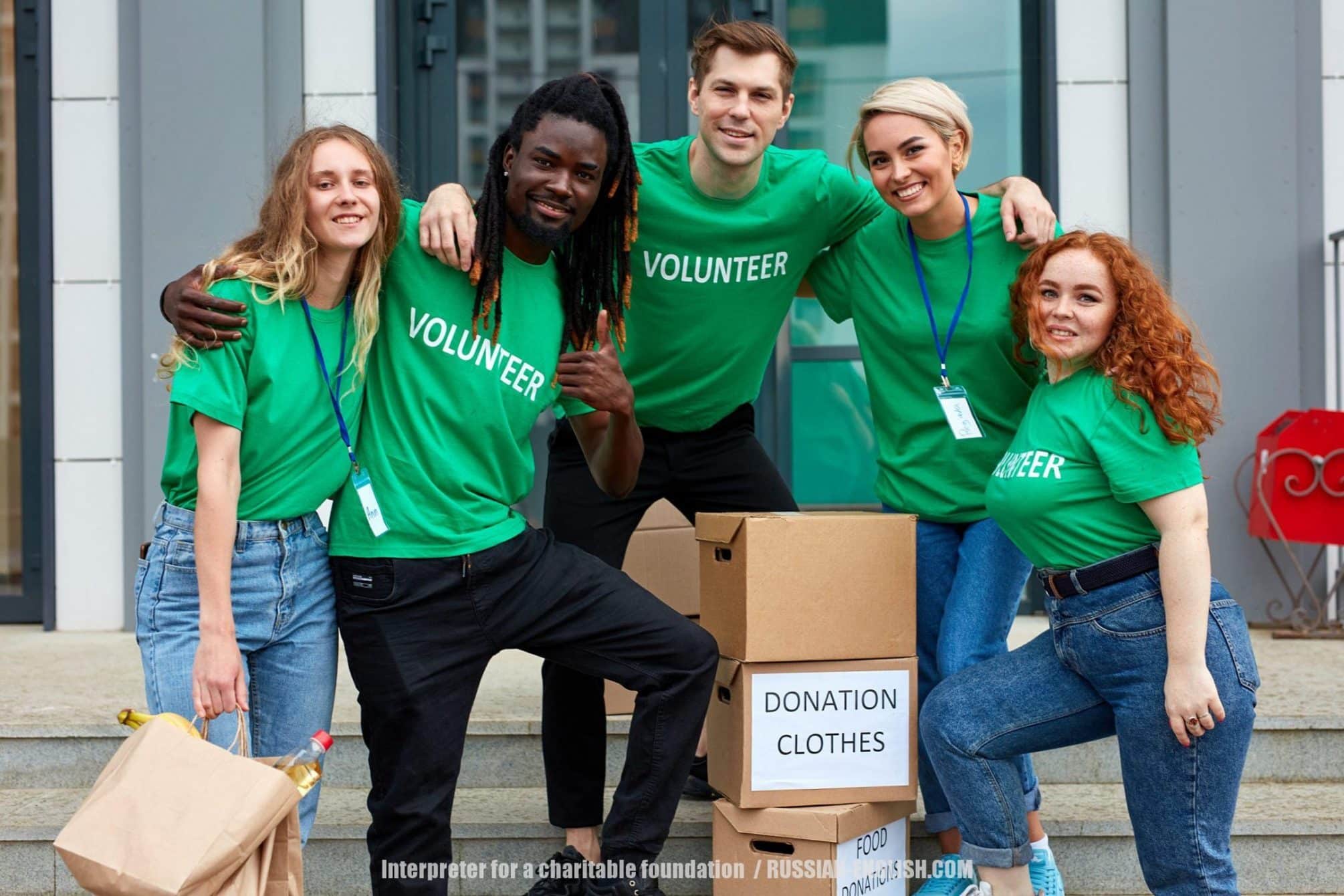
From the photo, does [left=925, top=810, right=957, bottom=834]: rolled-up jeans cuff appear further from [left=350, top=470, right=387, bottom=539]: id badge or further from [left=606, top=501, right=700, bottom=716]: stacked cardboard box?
[left=350, top=470, right=387, bottom=539]: id badge

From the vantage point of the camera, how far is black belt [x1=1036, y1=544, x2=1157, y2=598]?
234 centimetres

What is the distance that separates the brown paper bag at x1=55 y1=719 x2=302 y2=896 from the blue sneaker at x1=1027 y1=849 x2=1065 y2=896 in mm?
1641

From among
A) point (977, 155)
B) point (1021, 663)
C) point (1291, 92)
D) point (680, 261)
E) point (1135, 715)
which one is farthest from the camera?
point (977, 155)

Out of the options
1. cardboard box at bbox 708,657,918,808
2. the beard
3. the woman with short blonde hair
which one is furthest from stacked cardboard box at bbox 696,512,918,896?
the beard

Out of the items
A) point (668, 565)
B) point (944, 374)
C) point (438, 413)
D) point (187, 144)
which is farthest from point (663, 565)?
point (187, 144)

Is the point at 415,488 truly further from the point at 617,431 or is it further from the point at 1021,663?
the point at 1021,663

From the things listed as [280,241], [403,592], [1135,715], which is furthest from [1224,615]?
[280,241]

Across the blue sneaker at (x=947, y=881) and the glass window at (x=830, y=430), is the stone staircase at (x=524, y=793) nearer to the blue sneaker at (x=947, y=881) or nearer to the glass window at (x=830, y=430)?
the blue sneaker at (x=947, y=881)

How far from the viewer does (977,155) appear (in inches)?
204

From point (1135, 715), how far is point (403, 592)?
54.1 inches

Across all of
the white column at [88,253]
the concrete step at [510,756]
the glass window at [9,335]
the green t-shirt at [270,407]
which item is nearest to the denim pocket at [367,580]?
the green t-shirt at [270,407]

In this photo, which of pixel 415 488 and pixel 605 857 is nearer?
pixel 415 488

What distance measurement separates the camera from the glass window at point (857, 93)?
5.16 m

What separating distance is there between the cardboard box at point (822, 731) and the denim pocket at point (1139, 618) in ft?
1.85
